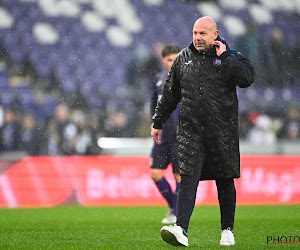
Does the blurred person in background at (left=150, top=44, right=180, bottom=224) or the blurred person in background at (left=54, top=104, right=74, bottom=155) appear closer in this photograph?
the blurred person in background at (left=150, top=44, right=180, bottom=224)

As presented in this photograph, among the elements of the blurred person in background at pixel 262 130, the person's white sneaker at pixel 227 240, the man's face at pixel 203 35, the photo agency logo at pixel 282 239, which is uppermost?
the man's face at pixel 203 35

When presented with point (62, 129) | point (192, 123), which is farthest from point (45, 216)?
point (62, 129)

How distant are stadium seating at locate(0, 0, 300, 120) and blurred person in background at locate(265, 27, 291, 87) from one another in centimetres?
27

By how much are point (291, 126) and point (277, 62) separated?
1900mm

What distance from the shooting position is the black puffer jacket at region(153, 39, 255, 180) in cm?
372

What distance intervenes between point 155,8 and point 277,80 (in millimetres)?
3951

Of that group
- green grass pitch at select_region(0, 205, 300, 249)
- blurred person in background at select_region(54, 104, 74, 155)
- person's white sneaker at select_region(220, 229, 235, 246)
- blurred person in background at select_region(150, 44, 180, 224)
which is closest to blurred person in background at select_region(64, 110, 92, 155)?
blurred person in background at select_region(54, 104, 74, 155)

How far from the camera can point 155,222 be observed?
6.04m

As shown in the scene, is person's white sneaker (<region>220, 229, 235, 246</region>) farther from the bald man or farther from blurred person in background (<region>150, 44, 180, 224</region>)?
blurred person in background (<region>150, 44, 180, 224</region>)

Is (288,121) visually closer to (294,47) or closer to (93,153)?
(294,47)

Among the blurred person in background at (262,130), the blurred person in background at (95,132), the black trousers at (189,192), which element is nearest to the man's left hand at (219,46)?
the black trousers at (189,192)

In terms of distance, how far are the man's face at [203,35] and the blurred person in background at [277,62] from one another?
10.9 m

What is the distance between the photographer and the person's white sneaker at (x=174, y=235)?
11.8 ft

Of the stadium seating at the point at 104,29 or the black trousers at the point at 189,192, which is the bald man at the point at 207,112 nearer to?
the black trousers at the point at 189,192
